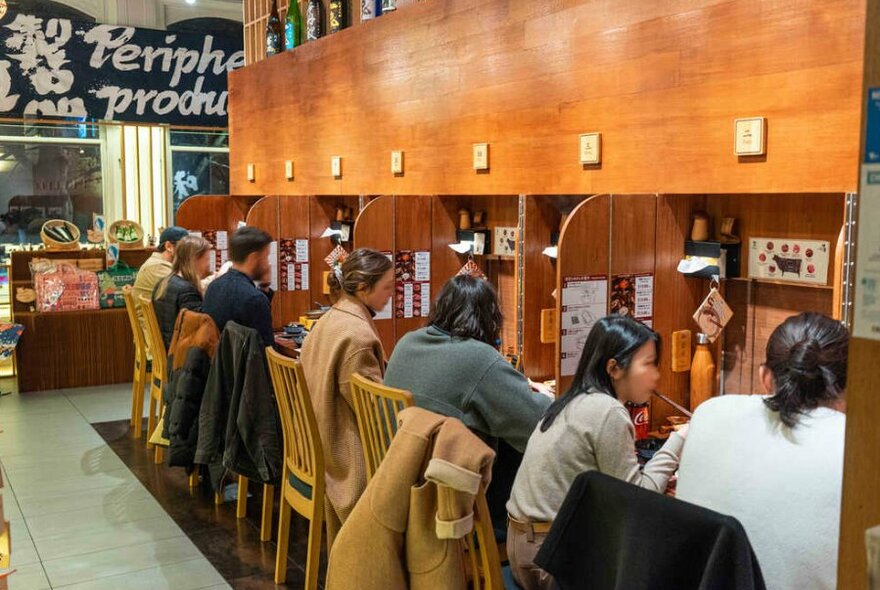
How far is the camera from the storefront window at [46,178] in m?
8.56

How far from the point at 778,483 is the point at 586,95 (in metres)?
2.24

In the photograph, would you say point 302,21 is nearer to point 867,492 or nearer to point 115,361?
point 115,361

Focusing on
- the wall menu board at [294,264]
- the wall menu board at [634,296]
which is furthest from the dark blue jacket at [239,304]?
the wall menu board at [634,296]

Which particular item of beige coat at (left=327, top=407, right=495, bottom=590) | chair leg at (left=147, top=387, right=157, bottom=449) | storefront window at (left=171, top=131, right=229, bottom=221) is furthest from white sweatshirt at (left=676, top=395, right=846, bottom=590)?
storefront window at (left=171, top=131, right=229, bottom=221)

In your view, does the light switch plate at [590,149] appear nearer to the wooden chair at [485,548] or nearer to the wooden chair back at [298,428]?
the wooden chair back at [298,428]

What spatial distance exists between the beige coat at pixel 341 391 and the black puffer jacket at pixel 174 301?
177 cm

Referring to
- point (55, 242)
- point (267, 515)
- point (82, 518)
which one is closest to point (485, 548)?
point (267, 515)

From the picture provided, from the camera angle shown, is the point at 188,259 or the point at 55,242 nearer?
the point at 188,259

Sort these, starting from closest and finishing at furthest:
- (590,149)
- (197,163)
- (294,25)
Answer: (590,149), (294,25), (197,163)

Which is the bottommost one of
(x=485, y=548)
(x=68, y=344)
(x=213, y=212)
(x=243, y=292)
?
(x=68, y=344)

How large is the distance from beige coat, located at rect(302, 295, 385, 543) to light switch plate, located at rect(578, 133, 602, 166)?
114 centimetres

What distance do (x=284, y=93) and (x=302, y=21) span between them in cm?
51

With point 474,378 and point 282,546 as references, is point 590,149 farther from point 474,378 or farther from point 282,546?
point 282,546

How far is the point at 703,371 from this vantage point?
3383 millimetres
